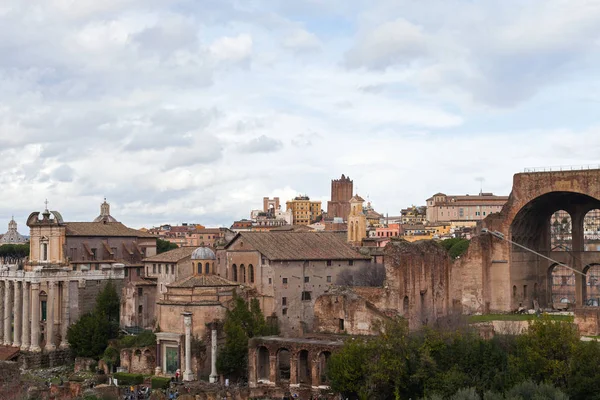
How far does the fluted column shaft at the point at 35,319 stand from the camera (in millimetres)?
66688

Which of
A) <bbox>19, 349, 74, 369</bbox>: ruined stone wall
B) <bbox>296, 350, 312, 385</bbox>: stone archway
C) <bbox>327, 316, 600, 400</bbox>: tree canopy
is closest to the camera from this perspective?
<bbox>327, 316, 600, 400</bbox>: tree canopy

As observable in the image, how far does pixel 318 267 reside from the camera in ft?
207

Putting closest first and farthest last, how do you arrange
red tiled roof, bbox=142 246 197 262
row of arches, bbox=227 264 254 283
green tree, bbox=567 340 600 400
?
green tree, bbox=567 340 600 400, row of arches, bbox=227 264 254 283, red tiled roof, bbox=142 246 197 262

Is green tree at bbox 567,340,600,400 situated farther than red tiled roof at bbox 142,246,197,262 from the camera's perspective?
No

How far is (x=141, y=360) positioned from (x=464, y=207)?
10372cm

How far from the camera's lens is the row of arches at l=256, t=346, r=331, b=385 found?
49.8 metres

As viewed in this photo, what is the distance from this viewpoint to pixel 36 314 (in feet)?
220

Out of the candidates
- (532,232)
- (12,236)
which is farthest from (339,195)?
(532,232)

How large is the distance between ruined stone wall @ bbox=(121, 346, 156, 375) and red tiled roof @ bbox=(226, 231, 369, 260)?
379 inches

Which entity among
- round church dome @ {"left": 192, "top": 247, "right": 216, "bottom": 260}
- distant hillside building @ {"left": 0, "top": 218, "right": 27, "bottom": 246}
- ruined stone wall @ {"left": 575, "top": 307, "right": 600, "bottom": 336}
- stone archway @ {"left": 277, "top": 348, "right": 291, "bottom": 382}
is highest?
distant hillside building @ {"left": 0, "top": 218, "right": 27, "bottom": 246}

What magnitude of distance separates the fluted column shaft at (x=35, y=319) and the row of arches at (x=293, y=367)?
20.7m

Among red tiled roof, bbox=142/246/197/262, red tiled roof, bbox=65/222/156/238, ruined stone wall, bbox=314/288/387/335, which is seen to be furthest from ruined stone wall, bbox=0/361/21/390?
ruined stone wall, bbox=314/288/387/335

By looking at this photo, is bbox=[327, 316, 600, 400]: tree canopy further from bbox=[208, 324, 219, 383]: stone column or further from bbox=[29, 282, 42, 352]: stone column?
bbox=[29, 282, 42, 352]: stone column

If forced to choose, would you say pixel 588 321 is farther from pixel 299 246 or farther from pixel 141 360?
pixel 141 360
